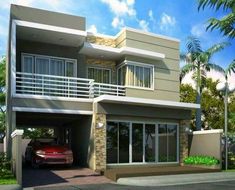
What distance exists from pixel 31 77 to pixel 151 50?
7472mm

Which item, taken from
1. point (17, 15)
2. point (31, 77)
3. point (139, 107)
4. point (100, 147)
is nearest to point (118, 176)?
point (100, 147)

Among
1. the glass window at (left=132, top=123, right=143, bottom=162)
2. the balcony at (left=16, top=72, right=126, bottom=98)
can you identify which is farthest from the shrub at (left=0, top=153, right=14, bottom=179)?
the glass window at (left=132, top=123, right=143, bottom=162)

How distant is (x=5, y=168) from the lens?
16562mm

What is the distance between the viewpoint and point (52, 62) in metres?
22.6

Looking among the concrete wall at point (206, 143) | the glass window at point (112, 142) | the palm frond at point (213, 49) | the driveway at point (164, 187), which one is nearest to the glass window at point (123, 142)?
the glass window at point (112, 142)

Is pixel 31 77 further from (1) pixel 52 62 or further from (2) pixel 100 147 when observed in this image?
(2) pixel 100 147

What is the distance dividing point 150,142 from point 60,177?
261 inches

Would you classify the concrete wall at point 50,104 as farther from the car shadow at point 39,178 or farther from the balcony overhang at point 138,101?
the car shadow at point 39,178

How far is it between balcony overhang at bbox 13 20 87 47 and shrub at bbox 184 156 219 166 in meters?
8.82

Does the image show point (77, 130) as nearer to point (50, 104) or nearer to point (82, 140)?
point (82, 140)

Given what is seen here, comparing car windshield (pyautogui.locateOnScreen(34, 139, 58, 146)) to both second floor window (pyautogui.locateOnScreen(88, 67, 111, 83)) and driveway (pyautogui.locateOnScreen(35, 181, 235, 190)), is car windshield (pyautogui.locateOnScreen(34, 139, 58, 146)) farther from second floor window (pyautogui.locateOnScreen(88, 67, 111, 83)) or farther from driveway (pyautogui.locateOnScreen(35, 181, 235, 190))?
driveway (pyautogui.locateOnScreen(35, 181, 235, 190))

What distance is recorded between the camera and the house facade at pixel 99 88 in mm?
19750

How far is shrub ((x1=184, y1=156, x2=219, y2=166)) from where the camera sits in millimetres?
20264

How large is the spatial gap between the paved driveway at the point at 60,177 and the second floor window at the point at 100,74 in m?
6.28
